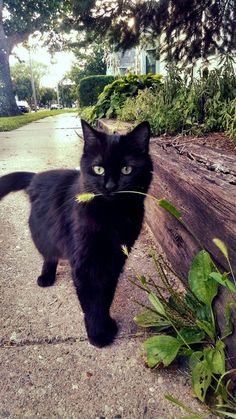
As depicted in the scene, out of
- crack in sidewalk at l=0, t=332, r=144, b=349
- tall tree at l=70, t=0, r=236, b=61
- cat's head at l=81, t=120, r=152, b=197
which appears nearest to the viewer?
crack in sidewalk at l=0, t=332, r=144, b=349

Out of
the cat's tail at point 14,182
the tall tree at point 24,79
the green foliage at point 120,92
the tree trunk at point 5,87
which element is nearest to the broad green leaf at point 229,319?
the cat's tail at point 14,182

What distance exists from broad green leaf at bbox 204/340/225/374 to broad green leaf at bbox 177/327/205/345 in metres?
0.13

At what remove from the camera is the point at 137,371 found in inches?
61.7

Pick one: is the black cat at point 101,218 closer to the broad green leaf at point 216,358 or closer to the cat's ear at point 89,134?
the cat's ear at point 89,134

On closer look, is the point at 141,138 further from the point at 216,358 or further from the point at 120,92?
the point at 120,92

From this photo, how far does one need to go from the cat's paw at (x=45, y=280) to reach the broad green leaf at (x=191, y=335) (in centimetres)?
106

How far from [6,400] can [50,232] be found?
0.97 meters

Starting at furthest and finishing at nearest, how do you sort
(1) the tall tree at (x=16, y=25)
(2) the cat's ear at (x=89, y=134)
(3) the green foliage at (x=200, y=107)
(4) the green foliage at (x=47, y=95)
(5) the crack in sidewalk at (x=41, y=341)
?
1. (4) the green foliage at (x=47, y=95)
2. (1) the tall tree at (x=16, y=25)
3. (3) the green foliage at (x=200, y=107)
4. (2) the cat's ear at (x=89, y=134)
5. (5) the crack in sidewalk at (x=41, y=341)

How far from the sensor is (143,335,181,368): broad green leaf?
1.46 metres

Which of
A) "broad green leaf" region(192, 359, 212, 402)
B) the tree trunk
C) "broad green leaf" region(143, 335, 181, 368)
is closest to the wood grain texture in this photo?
"broad green leaf" region(192, 359, 212, 402)

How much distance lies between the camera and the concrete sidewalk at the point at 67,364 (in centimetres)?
137

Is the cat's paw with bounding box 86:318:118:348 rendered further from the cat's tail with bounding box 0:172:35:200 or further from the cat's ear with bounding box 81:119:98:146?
the cat's tail with bounding box 0:172:35:200

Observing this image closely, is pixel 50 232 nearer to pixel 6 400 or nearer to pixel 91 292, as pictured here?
pixel 91 292

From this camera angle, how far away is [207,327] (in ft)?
4.86
